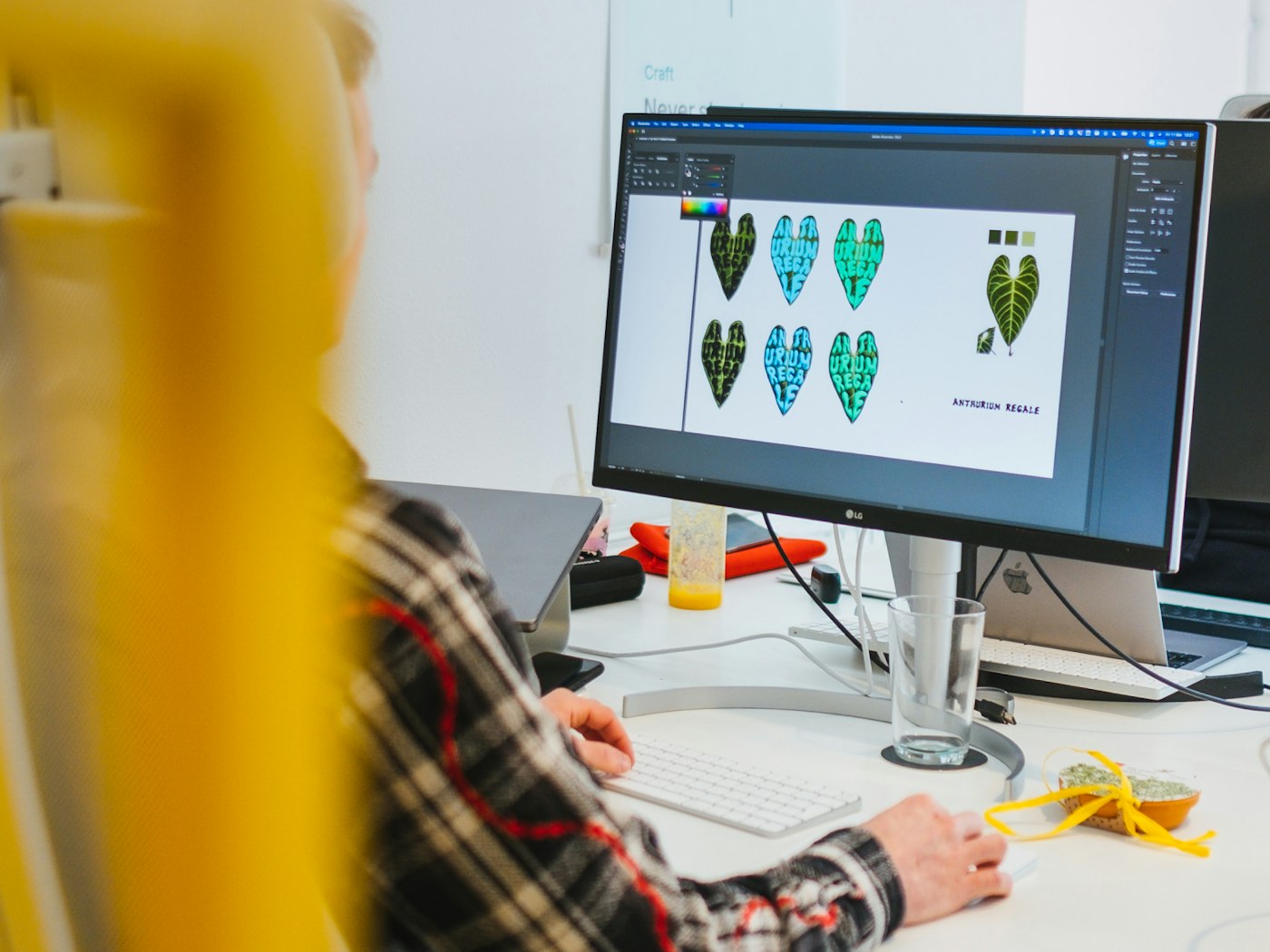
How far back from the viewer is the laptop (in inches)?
43.2

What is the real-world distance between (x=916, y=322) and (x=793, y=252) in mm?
126

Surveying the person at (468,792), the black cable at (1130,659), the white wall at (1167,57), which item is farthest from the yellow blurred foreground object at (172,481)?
the white wall at (1167,57)

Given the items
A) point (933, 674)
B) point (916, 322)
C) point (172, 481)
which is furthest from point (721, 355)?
point (172, 481)

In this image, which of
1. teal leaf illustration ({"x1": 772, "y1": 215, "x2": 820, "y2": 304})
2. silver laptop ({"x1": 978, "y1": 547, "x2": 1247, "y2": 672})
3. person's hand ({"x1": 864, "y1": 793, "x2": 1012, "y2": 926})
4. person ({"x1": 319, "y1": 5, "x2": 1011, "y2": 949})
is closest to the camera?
person ({"x1": 319, "y1": 5, "x2": 1011, "y2": 949})

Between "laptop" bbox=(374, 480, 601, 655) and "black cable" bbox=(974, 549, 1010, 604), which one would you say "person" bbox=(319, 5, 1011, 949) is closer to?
"laptop" bbox=(374, 480, 601, 655)

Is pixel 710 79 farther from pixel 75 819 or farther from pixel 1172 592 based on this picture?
pixel 75 819

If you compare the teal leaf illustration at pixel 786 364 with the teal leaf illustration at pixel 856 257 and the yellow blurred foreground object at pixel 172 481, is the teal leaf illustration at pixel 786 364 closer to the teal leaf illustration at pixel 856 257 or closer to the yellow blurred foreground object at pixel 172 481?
the teal leaf illustration at pixel 856 257

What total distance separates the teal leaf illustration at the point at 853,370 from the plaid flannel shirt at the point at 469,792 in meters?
0.56

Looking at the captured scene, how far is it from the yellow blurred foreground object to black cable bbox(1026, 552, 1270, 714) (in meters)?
0.91

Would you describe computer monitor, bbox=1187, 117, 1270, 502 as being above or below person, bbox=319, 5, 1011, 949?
above

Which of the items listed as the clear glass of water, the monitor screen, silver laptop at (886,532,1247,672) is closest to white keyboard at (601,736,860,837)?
the clear glass of water

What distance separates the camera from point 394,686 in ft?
1.46

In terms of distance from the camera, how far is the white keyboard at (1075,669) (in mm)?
1110

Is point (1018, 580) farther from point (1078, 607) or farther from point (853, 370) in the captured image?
point (853, 370)
